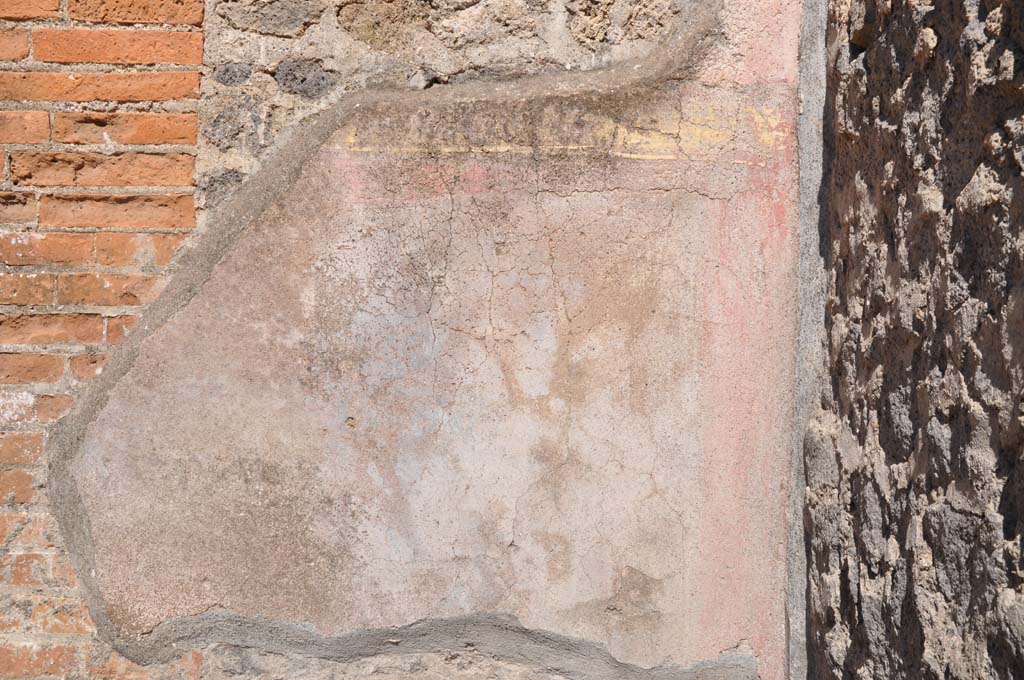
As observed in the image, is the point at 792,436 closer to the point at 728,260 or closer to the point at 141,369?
the point at 728,260

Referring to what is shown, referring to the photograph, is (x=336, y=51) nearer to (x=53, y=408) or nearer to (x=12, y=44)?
(x=12, y=44)

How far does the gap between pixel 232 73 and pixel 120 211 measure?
1.37 feet

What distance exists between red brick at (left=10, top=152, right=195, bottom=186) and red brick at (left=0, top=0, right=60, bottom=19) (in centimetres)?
32

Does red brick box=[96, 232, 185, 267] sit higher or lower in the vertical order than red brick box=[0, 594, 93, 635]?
higher

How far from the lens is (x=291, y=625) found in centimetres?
211

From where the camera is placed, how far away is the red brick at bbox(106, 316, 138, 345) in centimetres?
209

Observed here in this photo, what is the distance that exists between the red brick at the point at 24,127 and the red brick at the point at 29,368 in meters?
0.50

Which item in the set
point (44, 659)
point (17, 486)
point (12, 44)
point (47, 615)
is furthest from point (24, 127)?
point (44, 659)

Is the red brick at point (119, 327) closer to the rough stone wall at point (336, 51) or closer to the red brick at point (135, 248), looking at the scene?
the red brick at point (135, 248)

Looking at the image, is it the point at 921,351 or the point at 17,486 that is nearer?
the point at 921,351

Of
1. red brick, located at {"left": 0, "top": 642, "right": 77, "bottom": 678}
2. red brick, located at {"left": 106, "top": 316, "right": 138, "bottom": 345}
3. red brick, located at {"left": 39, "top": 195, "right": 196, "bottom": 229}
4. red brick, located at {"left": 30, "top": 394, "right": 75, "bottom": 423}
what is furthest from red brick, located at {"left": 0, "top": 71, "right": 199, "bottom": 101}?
red brick, located at {"left": 0, "top": 642, "right": 77, "bottom": 678}

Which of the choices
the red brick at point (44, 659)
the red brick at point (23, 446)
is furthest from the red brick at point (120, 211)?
the red brick at point (44, 659)

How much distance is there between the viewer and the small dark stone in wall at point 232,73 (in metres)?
2.10

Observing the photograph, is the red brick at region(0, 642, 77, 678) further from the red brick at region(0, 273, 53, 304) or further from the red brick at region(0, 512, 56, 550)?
the red brick at region(0, 273, 53, 304)
